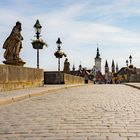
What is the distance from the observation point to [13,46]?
28.3 meters

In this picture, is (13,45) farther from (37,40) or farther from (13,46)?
(37,40)

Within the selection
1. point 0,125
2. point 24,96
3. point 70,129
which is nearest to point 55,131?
point 70,129

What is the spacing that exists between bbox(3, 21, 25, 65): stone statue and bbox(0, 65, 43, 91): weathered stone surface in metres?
1.62

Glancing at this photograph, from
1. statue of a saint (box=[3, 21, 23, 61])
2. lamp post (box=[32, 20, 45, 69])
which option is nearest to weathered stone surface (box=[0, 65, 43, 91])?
statue of a saint (box=[3, 21, 23, 61])

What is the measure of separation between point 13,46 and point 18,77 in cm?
515

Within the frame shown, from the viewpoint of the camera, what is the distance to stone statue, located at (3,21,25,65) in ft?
92.8

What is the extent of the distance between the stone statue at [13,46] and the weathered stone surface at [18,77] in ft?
5.33

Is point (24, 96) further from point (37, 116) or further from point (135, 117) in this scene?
point (135, 117)

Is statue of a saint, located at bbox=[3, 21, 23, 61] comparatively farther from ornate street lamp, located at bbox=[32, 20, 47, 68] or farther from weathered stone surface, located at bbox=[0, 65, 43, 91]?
ornate street lamp, located at bbox=[32, 20, 47, 68]

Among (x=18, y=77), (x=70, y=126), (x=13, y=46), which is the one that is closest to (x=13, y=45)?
(x=13, y=46)

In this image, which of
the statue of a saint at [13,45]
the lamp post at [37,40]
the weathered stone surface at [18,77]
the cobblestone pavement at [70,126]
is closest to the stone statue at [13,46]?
the statue of a saint at [13,45]

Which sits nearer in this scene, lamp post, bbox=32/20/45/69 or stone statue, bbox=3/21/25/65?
stone statue, bbox=3/21/25/65

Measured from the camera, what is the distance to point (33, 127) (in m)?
8.11

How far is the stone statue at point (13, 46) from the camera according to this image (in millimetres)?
28297
